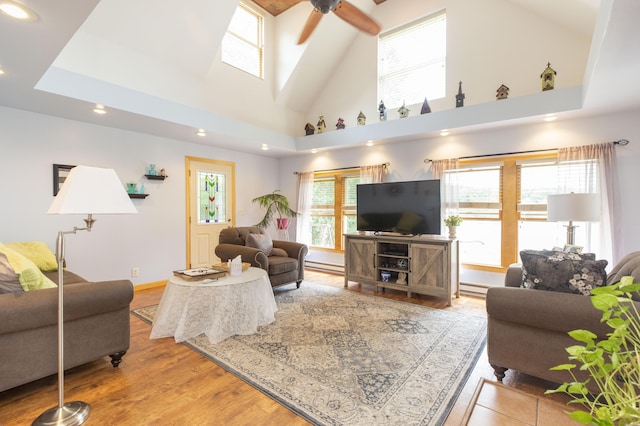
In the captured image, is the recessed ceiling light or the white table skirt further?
the white table skirt

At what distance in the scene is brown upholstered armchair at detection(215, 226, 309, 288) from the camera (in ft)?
13.3

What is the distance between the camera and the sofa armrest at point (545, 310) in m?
1.83

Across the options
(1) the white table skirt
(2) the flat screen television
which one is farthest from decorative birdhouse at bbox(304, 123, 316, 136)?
(1) the white table skirt

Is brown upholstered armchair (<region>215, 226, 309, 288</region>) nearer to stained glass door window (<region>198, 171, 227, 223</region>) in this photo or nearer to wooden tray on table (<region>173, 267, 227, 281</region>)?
wooden tray on table (<region>173, 267, 227, 281</region>)

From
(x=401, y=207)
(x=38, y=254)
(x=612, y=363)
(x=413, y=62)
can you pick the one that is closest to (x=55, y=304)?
(x=38, y=254)

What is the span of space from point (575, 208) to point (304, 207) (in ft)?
14.4

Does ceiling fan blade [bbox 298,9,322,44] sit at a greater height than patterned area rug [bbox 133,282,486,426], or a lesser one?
greater

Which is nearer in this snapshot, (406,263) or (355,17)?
(355,17)

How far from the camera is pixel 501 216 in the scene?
4332 mm

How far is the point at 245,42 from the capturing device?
17.9 ft

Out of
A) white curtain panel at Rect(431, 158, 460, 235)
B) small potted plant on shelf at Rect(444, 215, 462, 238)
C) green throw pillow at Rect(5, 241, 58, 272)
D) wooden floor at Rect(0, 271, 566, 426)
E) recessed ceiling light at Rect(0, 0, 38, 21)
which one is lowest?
wooden floor at Rect(0, 271, 566, 426)

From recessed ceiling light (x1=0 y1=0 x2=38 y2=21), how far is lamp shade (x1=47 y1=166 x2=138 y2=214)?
3.30 feet

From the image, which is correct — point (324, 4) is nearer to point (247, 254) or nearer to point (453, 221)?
point (247, 254)

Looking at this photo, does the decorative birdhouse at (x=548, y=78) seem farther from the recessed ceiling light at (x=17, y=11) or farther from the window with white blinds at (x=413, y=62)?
the recessed ceiling light at (x=17, y=11)
